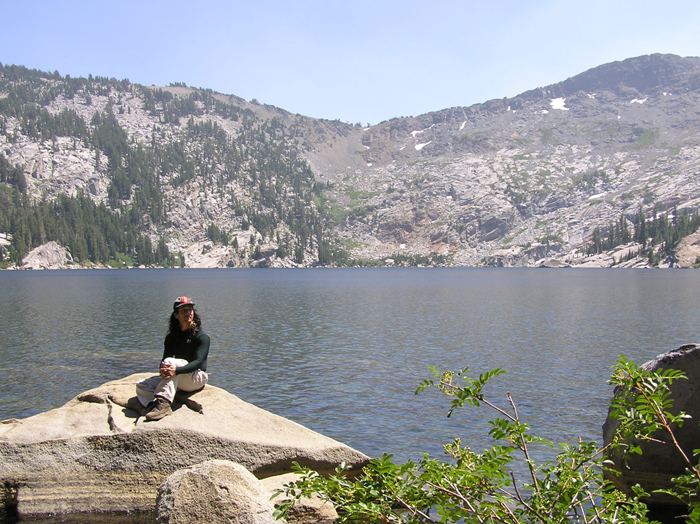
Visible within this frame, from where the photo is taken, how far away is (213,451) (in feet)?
50.9

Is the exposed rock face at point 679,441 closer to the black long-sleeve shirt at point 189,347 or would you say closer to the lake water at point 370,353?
the lake water at point 370,353

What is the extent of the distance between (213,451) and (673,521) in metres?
13.0

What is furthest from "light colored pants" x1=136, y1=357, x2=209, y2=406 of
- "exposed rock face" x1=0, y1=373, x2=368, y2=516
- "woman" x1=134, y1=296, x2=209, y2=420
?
"exposed rock face" x1=0, y1=373, x2=368, y2=516

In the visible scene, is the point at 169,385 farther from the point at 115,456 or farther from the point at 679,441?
the point at 679,441

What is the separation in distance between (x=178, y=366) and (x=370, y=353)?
1298 inches

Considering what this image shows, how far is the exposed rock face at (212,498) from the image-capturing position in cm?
1075

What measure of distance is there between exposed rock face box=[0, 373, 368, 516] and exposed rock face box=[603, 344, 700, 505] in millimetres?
9141

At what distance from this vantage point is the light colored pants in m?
16.1

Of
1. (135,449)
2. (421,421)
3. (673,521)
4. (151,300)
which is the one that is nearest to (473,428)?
(421,421)

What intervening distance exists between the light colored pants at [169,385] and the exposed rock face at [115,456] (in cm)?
66

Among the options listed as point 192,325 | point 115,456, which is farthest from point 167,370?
point 115,456

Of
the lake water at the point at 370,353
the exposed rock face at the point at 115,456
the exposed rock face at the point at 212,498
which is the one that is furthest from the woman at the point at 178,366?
the lake water at the point at 370,353

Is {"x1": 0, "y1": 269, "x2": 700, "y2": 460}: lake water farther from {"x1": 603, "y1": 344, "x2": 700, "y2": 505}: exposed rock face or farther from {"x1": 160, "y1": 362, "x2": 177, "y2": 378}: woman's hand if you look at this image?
{"x1": 160, "y1": 362, "x2": 177, "y2": 378}: woman's hand

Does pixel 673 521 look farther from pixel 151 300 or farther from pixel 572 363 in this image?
pixel 151 300
